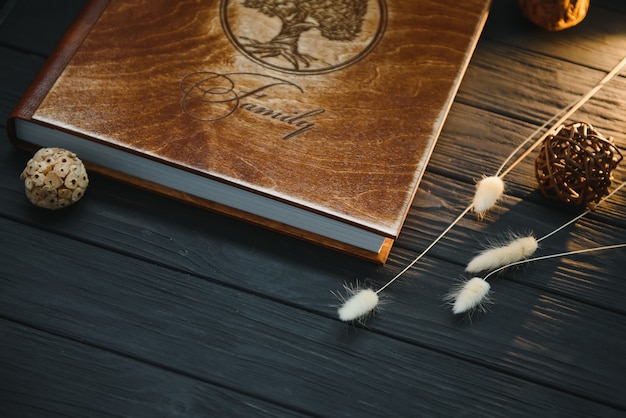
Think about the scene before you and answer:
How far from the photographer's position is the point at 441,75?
119 cm

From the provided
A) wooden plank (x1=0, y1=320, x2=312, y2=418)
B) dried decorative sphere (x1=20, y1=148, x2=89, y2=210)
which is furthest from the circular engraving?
wooden plank (x1=0, y1=320, x2=312, y2=418)

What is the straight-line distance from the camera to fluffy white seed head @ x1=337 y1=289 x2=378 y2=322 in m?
1.01

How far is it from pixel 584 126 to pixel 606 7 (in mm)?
379

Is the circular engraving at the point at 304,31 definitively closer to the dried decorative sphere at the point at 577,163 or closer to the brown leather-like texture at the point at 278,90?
the brown leather-like texture at the point at 278,90

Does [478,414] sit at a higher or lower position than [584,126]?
lower

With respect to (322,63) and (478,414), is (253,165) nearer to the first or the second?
(322,63)

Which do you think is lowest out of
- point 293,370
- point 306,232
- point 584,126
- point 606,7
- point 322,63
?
point 293,370

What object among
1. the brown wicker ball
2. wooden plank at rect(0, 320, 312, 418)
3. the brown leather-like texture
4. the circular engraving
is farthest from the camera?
the brown wicker ball

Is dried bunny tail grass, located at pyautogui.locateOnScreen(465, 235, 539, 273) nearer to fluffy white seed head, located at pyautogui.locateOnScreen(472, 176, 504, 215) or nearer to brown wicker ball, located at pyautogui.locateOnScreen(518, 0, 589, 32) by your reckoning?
fluffy white seed head, located at pyautogui.locateOnScreen(472, 176, 504, 215)

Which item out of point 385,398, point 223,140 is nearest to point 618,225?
point 385,398

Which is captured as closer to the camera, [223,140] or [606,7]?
[223,140]

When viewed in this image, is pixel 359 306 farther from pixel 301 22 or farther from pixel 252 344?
pixel 301 22

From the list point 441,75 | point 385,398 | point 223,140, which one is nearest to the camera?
point 385,398

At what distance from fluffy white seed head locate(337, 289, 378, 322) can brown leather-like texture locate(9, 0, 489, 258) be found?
88 millimetres
